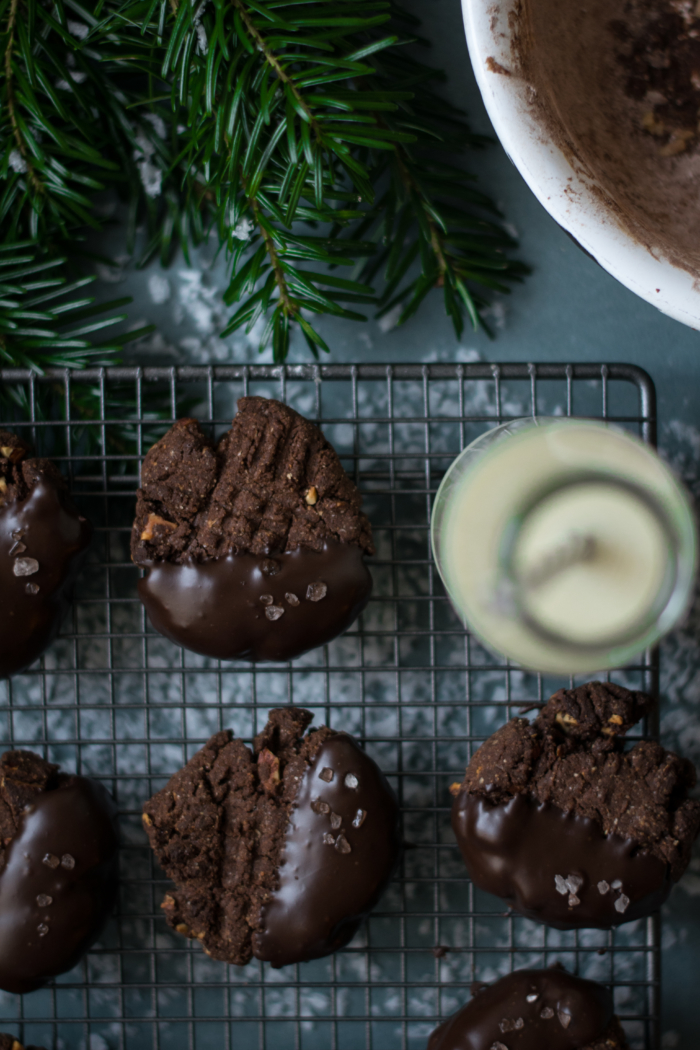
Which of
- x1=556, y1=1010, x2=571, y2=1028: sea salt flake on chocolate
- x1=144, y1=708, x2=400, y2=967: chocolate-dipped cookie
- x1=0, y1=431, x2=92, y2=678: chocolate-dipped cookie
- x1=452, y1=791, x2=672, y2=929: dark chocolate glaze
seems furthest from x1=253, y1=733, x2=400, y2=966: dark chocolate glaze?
x1=0, y1=431, x2=92, y2=678: chocolate-dipped cookie

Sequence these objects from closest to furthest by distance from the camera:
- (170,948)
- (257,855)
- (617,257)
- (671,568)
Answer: (617,257), (671,568), (257,855), (170,948)

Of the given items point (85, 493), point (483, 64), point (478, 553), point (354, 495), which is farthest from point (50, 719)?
point (483, 64)

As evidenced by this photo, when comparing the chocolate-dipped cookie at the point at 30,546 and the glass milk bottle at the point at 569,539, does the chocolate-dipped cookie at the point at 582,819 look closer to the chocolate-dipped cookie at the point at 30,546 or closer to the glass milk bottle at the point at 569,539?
the glass milk bottle at the point at 569,539

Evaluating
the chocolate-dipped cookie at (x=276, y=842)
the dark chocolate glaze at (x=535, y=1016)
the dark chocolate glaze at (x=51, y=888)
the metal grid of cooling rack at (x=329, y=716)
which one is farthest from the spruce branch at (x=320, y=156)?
the dark chocolate glaze at (x=535, y=1016)

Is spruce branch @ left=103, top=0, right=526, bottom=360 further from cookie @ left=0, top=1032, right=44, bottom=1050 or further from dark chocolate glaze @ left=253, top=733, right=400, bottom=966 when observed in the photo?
cookie @ left=0, top=1032, right=44, bottom=1050

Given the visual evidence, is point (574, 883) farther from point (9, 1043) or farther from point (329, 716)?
point (9, 1043)

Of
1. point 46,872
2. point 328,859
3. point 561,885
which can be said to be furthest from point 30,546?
point 561,885

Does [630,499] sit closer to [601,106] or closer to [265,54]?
[601,106]
